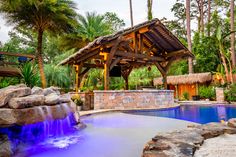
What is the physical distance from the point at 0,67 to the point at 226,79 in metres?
17.0

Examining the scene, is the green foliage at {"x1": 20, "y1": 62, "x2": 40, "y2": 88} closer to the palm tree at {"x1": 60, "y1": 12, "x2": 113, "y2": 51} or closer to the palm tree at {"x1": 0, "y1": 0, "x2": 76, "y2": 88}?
the palm tree at {"x1": 0, "y1": 0, "x2": 76, "y2": 88}

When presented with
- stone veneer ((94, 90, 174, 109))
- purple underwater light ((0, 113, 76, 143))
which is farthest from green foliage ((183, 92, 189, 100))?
purple underwater light ((0, 113, 76, 143))

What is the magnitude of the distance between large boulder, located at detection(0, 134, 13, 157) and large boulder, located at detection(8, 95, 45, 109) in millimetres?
624

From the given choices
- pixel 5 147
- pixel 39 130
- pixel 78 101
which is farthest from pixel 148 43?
pixel 5 147

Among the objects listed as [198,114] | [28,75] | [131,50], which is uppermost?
[131,50]

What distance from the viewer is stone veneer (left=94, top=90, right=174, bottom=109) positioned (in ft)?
35.1

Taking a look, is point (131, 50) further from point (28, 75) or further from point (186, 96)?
point (186, 96)

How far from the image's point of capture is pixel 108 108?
422 inches

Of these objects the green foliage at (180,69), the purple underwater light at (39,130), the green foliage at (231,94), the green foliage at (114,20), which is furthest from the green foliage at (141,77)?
the purple underwater light at (39,130)

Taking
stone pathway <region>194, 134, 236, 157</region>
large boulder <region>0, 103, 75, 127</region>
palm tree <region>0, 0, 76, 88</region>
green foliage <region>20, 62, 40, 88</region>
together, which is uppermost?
palm tree <region>0, 0, 76, 88</region>

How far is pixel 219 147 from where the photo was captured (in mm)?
2812

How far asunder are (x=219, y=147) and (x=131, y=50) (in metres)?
9.71

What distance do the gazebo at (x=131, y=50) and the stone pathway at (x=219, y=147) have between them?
735 centimetres

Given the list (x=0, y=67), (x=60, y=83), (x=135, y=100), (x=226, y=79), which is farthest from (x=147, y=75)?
(x=0, y=67)
